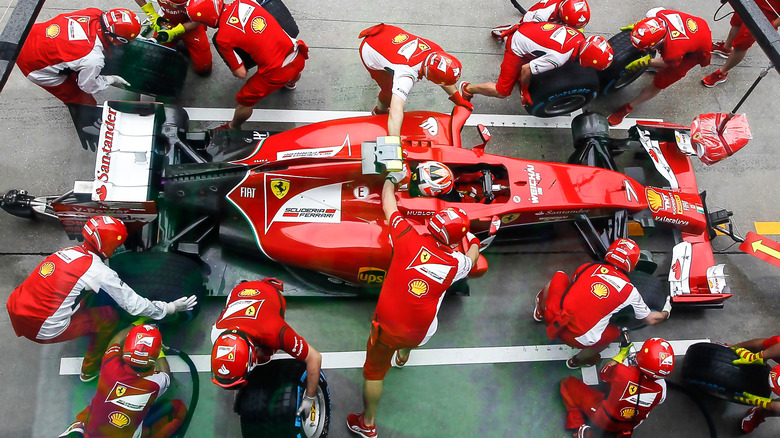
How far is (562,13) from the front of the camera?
18.5 ft

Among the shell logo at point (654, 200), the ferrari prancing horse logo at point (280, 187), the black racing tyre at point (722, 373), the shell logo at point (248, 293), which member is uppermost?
the ferrari prancing horse logo at point (280, 187)

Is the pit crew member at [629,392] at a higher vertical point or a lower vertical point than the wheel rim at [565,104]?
lower

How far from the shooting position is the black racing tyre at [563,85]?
5559 millimetres

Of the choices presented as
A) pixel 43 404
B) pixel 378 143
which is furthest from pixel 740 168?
pixel 43 404

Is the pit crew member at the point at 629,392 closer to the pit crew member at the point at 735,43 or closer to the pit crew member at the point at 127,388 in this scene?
the pit crew member at the point at 127,388

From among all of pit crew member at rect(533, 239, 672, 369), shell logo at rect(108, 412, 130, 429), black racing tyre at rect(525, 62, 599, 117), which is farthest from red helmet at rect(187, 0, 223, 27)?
pit crew member at rect(533, 239, 672, 369)

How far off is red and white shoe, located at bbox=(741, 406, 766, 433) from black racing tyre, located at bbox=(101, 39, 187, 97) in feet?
22.1

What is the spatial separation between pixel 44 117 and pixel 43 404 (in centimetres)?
314

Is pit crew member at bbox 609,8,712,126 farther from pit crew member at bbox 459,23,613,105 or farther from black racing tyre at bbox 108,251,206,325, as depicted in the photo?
black racing tyre at bbox 108,251,206,325

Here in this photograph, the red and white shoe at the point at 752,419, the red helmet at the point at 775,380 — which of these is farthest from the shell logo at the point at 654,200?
the red and white shoe at the point at 752,419

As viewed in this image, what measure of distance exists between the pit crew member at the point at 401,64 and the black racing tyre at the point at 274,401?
2322mm

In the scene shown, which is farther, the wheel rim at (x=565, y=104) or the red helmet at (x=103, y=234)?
the wheel rim at (x=565, y=104)

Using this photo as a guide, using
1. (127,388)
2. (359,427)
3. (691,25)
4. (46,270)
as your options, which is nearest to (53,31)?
(46,270)

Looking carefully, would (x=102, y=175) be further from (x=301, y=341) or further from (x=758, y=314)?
(x=758, y=314)
